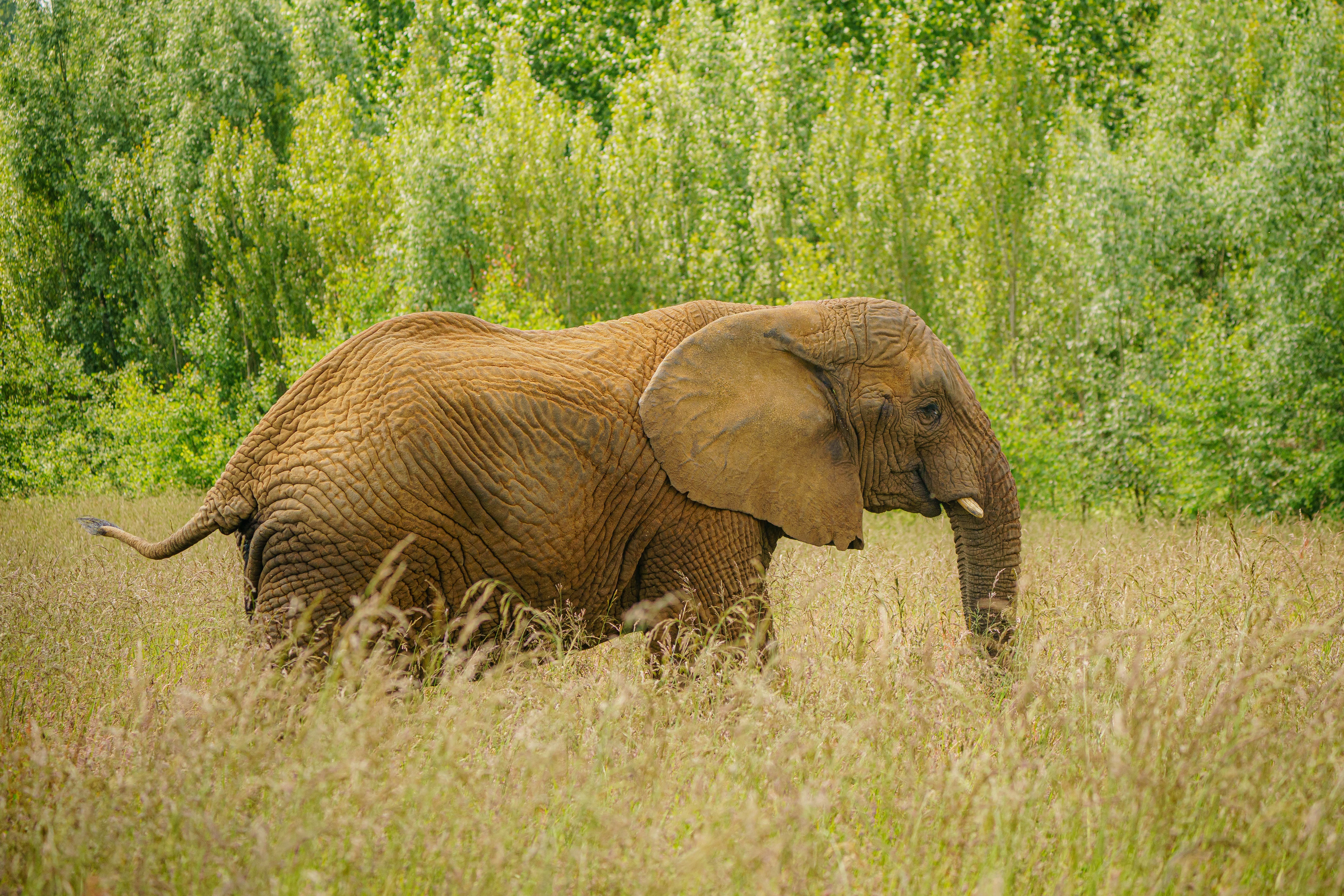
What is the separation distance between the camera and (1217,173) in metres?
16.3

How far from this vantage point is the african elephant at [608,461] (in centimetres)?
402

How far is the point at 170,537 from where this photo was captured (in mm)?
4371

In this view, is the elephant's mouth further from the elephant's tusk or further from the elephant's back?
the elephant's back

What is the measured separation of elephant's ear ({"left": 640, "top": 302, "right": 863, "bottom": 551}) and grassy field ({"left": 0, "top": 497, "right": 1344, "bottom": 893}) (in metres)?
0.63

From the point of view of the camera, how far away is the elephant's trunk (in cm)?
510

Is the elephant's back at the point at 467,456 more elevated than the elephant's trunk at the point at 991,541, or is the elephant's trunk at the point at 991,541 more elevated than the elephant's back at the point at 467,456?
the elephant's back at the point at 467,456

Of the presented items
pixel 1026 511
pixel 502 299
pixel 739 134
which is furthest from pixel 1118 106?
pixel 502 299

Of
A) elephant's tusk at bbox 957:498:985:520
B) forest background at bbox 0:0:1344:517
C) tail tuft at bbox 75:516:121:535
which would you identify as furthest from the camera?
forest background at bbox 0:0:1344:517

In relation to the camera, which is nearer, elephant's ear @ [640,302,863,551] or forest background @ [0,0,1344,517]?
elephant's ear @ [640,302,863,551]

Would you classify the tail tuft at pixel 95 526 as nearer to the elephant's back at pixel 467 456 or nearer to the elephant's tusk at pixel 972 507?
the elephant's back at pixel 467 456

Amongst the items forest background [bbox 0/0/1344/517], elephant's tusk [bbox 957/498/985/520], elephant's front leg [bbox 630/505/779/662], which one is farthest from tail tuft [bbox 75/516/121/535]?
forest background [bbox 0/0/1344/517]

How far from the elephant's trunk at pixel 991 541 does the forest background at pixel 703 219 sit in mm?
9176

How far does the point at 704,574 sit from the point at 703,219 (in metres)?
16.7

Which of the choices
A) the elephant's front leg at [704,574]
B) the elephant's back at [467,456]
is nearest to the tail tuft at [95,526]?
the elephant's back at [467,456]
